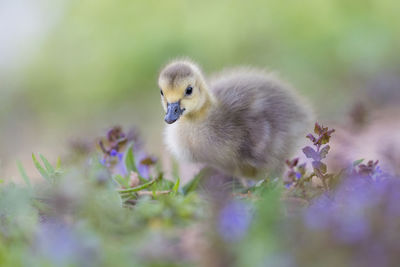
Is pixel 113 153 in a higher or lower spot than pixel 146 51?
lower

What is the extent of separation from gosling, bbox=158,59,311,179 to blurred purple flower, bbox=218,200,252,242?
4.02 ft

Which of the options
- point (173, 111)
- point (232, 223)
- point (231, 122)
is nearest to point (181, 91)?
point (173, 111)

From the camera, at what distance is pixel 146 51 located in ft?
21.9

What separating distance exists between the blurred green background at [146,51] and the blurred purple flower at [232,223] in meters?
4.09

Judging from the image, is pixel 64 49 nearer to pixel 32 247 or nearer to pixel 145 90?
pixel 145 90

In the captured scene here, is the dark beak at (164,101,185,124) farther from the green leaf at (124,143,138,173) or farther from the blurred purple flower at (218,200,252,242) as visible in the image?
the blurred purple flower at (218,200,252,242)

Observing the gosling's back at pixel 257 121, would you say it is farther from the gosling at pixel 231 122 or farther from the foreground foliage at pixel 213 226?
the foreground foliage at pixel 213 226

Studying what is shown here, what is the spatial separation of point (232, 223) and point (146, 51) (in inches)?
207

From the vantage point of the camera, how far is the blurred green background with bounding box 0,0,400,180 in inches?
248

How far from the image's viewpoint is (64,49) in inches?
278

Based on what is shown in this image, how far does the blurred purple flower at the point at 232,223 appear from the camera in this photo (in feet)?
4.90

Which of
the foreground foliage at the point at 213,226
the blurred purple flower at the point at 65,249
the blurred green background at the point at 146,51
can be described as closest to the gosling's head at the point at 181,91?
the foreground foliage at the point at 213,226

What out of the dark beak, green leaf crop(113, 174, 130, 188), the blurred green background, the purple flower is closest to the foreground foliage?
green leaf crop(113, 174, 130, 188)

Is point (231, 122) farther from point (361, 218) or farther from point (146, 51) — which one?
point (146, 51)
